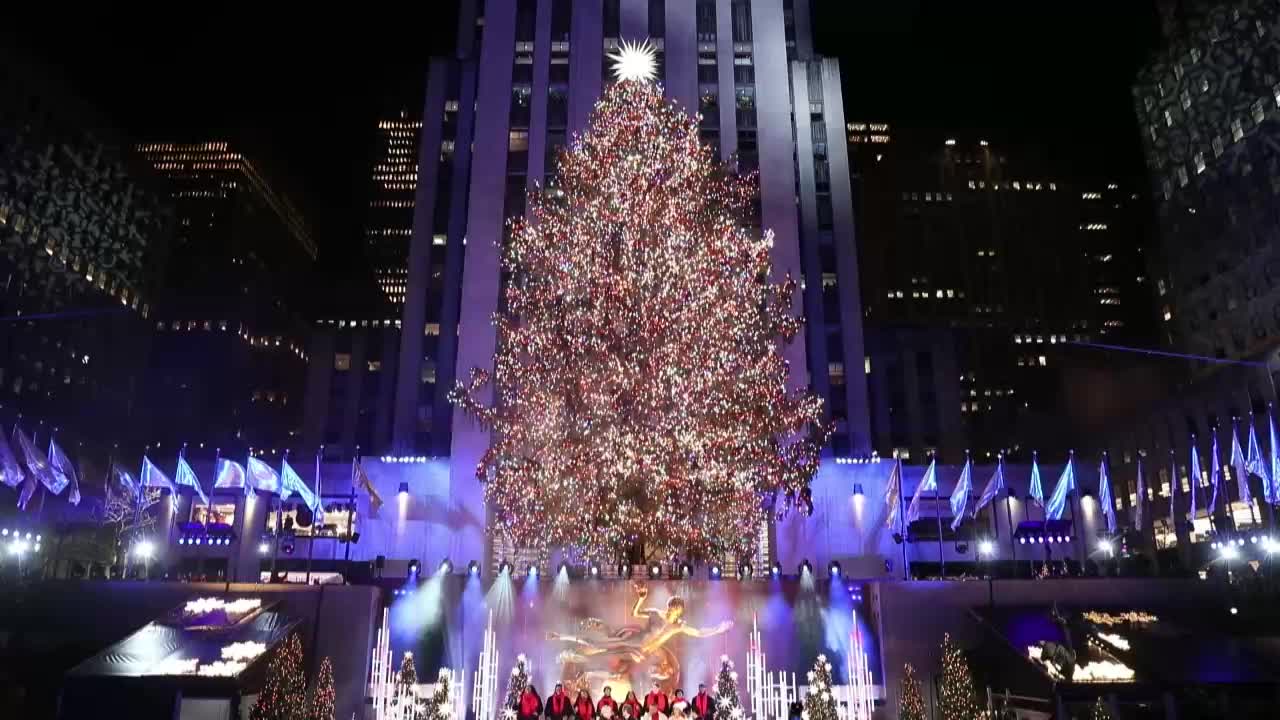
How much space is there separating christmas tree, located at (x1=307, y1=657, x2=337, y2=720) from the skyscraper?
77925 mm

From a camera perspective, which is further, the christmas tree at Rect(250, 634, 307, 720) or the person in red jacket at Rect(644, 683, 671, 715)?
the person in red jacket at Rect(644, 683, 671, 715)

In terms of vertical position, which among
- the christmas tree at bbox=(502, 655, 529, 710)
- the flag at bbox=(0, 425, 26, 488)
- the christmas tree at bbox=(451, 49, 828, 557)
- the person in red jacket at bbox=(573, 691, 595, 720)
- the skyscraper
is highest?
the skyscraper

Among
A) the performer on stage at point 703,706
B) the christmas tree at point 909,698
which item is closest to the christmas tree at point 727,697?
the performer on stage at point 703,706

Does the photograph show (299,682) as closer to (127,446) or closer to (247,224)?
(127,446)

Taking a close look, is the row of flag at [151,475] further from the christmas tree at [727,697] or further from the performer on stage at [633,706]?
the christmas tree at [727,697]

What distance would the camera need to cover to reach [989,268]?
395 feet

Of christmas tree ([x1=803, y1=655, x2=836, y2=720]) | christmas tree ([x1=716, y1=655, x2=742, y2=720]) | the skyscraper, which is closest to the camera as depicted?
christmas tree ([x1=803, y1=655, x2=836, y2=720])

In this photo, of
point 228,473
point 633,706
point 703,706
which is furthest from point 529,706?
point 228,473

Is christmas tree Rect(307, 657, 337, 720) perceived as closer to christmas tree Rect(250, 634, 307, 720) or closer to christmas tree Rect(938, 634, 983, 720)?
christmas tree Rect(250, 634, 307, 720)

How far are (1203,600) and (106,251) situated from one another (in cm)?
7379

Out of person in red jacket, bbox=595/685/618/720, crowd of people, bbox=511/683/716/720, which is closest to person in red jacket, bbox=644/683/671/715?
crowd of people, bbox=511/683/716/720

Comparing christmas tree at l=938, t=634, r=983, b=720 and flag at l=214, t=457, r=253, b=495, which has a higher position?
flag at l=214, t=457, r=253, b=495

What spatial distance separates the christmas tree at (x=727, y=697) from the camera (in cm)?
1859

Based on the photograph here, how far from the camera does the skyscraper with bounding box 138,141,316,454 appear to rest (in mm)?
101625
